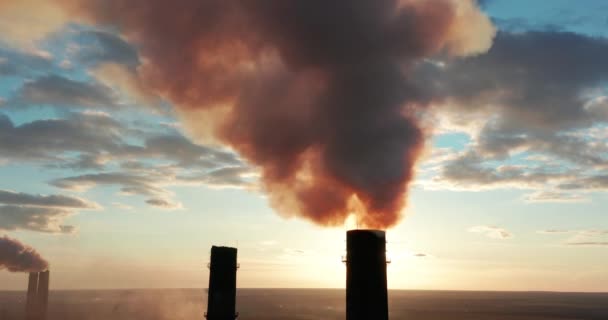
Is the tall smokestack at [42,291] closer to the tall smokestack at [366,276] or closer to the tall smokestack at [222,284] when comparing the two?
the tall smokestack at [222,284]

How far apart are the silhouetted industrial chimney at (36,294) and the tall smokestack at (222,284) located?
3089 inches

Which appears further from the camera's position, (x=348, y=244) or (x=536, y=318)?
(x=536, y=318)

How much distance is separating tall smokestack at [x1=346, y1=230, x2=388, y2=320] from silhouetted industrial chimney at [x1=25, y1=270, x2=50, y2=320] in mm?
93863

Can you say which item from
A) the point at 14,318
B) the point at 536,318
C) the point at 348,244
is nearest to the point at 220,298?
the point at 348,244

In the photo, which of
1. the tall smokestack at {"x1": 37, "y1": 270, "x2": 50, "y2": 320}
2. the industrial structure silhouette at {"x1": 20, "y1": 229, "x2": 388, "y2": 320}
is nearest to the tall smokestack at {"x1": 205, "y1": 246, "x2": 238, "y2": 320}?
the industrial structure silhouette at {"x1": 20, "y1": 229, "x2": 388, "y2": 320}

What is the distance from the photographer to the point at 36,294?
4023 inches

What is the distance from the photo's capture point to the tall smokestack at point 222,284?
3834cm

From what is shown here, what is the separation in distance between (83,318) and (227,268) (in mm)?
113567

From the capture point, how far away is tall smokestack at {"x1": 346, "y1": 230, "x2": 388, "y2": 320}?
89.2 feet

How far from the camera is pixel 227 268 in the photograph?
39875 mm

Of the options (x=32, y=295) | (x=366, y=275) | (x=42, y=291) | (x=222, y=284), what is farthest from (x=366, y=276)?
(x=32, y=295)

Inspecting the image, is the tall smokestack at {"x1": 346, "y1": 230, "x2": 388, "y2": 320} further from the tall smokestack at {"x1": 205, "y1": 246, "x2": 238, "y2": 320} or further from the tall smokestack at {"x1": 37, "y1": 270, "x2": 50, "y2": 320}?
the tall smokestack at {"x1": 37, "y1": 270, "x2": 50, "y2": 320}

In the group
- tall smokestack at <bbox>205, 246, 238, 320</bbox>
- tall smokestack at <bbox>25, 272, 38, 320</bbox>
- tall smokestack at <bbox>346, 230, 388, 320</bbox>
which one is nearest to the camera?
tall smokestack at <bbox>346, 230, 388, 320</bbox>

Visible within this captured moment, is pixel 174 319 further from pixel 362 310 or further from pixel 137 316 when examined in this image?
pixel 362 310
